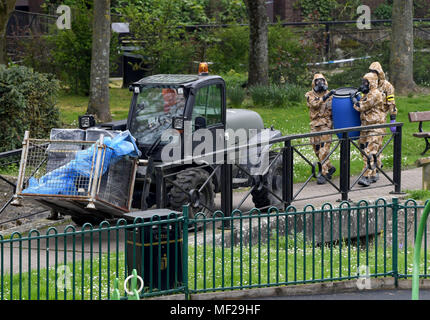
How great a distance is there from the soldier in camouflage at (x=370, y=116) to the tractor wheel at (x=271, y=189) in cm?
159

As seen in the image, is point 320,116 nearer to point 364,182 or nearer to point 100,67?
point 364,182

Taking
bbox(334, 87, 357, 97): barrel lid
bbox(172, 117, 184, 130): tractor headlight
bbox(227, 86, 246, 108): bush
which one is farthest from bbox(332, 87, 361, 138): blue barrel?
bbox(227, 86, 246, 108): bush

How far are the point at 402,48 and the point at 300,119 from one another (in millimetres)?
5164

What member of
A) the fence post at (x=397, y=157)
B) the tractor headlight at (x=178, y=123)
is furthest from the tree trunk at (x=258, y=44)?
the tractor headlight at (x=178, y=123)

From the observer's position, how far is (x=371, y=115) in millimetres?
Answer: 13312

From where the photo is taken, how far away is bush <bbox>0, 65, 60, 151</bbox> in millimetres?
16391

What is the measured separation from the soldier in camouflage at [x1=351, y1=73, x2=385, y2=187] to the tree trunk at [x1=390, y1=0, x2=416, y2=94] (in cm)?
1047

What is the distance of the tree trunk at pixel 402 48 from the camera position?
76.5ft

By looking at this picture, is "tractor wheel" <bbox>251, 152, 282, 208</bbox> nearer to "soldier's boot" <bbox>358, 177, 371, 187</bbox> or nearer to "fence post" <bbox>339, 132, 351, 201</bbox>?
"fence post" <bbox>339, 132, 351, 201</bbox>

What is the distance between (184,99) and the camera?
36.7 feet

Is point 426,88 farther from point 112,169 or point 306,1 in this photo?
point 112,169

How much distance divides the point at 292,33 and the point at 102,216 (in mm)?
16759

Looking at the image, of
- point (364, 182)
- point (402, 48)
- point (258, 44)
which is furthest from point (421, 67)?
point (364, 182)
